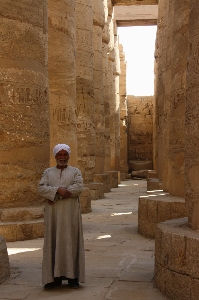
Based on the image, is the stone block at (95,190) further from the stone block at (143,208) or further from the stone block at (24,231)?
the stone block at (24,231)

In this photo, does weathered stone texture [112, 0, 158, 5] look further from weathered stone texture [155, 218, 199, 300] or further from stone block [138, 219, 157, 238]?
weathered stone texture [155, 218, 199, 300]

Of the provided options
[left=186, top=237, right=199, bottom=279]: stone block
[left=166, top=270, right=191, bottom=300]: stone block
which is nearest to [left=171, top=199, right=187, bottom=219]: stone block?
[left=166, top=270, right=191, bottom=300]: stone block

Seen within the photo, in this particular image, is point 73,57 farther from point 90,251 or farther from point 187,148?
point 187,148

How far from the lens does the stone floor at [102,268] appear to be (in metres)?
4.29

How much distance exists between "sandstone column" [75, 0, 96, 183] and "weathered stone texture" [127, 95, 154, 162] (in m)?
16.0

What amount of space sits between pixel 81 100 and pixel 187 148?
823 cm

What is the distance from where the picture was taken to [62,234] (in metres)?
4.43

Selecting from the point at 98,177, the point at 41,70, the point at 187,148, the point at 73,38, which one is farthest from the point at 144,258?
the point at 98,177

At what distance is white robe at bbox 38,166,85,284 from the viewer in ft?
14.4

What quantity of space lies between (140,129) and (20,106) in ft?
71.0

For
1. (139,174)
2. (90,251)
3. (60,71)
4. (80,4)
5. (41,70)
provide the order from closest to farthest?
1. (90,251)
2. (41,70)
3. (60,71)
4. (80,4)
5. (139,174)

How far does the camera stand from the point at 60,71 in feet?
32.7

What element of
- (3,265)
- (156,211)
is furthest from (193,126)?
(156,211)

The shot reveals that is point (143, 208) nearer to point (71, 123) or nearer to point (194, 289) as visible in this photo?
point (71, 123)
